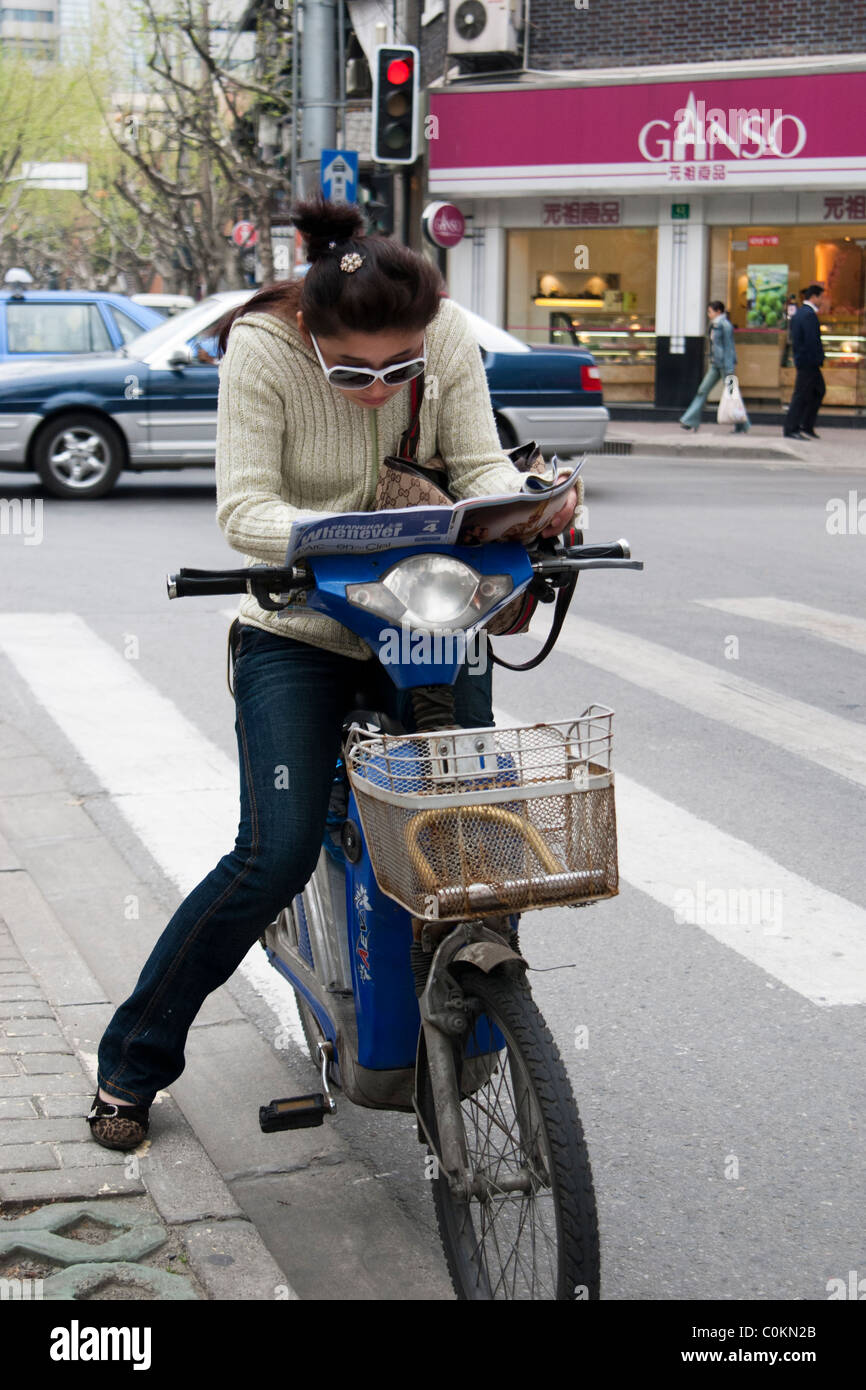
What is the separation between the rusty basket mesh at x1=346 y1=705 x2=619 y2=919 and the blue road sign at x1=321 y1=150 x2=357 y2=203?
1655 centimetres

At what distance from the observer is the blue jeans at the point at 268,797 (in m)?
3.05

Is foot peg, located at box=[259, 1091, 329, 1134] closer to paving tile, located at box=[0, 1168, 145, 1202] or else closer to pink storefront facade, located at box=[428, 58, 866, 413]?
paving tile, located at box=[0, 1168, 145, 1202]

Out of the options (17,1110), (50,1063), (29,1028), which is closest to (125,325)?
(29,1028)

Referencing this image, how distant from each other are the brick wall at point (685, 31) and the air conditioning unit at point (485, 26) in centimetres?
36

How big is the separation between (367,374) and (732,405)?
1981cm

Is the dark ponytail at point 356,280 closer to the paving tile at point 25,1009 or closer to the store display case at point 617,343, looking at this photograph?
the paving tile at point 25,1009

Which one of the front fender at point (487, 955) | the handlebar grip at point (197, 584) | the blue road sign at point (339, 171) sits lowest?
the front fender at point (487, 955)

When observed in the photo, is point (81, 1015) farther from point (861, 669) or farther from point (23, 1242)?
point (861, 669)

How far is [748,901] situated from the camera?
5016mm

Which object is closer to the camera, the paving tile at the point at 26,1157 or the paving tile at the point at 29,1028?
the paving tile at the point at 26,1157

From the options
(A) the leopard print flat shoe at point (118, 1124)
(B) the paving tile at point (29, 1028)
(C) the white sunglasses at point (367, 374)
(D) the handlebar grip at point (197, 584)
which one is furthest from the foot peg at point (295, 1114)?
(C) the white sunglasses at point (367, 374)

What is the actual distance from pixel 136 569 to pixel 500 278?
53.5 feet

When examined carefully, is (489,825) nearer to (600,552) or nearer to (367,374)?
(600,552)

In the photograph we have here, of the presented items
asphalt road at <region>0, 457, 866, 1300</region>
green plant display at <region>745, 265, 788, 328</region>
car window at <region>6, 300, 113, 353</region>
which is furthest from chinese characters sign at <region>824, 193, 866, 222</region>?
asphalt road at <region>0, 457, 866, 1300</region>
